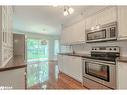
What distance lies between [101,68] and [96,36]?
1.04 meters

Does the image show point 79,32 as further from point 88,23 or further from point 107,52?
point 107,52

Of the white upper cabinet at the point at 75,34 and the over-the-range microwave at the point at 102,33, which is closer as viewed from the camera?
the over-the-range microwave at the point at 102,33

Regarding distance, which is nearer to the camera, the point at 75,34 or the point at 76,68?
the point at 76,68

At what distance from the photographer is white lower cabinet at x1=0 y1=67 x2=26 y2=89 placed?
47.9 inches

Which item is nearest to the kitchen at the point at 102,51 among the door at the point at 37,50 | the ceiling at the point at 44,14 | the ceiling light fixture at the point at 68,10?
the ceiling at the point at 44,14

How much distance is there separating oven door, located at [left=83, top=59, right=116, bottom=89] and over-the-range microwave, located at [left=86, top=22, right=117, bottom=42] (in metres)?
0.67

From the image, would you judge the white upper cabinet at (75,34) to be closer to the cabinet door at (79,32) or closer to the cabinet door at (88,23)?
the cabinet door at (79,32)

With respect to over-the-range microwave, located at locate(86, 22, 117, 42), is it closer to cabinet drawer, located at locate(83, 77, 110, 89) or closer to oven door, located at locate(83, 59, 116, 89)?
oven door, located at locate(83, 59, 116, 89)

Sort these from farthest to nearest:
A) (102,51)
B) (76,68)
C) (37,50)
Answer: (37,50)
(76,68)
(102,51)

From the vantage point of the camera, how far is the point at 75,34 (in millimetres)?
4391

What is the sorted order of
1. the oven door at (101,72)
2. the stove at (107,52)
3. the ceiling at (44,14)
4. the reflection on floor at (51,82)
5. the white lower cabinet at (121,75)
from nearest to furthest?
1. the white lower cabinet at (121,75)
2. the oven door at (101,72)
3. the stove at (107,52)
4. the reflection on floor at (51,82)
5. the ceiling at (44,14)

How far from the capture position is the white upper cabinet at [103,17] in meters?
2.66

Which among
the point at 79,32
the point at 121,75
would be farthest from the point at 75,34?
the point at 121,75

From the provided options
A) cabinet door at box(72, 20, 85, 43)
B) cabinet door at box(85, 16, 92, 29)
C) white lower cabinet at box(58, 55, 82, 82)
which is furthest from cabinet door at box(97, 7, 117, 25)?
white lower cabinet at box(58, 55, 82, 82)
